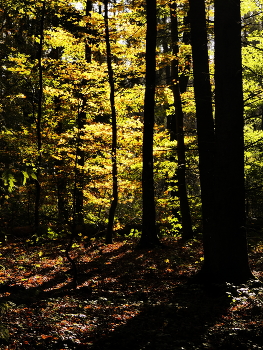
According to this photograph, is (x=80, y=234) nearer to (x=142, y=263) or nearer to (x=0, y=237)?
(x=0, y=237)

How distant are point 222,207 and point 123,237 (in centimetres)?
880

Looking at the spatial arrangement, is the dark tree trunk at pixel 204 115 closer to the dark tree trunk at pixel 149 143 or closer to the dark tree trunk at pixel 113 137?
the dark tree trunk at pixel 149 143

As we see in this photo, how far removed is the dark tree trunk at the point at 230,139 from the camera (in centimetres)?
730

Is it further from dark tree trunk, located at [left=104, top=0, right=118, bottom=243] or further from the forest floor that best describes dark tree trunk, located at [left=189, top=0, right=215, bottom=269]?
dark tree trunk, located at [left=104, top=0, right=118, bottom=243]

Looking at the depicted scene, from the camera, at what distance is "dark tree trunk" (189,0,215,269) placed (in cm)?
826

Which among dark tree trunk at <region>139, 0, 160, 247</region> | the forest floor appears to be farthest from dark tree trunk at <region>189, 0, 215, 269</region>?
dark tree trunk at <region>139, 0, 160, 247</region>

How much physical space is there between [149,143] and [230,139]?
5.41m

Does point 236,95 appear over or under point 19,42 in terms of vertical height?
under

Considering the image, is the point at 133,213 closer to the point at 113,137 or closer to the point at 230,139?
the point at 113,137

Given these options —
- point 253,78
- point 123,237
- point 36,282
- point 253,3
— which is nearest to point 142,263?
point 36,282

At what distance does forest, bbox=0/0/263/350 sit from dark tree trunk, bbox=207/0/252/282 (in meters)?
0.02

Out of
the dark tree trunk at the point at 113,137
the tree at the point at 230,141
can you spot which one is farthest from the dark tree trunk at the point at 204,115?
the dark tree trunk at the point at 113,137

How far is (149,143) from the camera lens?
12555mm

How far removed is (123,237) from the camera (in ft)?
51.4
